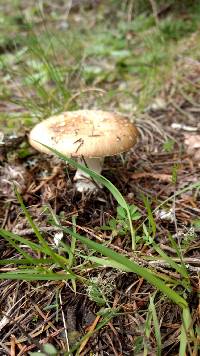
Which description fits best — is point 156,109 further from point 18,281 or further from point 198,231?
point 18,281

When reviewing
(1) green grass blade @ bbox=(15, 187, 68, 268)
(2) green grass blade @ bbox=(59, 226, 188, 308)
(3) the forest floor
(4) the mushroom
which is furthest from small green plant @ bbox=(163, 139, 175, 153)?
(2) green grass blade @ bbox=(59, 226, 188, 308)

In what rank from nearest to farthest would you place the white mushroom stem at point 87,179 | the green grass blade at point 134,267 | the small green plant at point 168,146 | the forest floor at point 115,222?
1. the green grass blade at point 134,267
2. the forest floor at point 115,222
3. the white mushroom stem at point 87,179
4. the small green plant at point 168,146

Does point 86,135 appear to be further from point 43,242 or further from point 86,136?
point 43,242

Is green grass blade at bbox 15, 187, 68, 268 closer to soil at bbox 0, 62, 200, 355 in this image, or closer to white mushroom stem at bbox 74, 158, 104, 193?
soil at bbox 0, 62, 200, 355

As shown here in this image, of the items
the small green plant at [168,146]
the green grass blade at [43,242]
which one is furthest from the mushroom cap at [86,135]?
the small green plant at [168,146]

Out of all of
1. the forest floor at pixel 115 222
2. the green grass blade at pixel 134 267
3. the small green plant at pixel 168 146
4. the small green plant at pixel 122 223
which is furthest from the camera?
the small green plant at pixel 168 146

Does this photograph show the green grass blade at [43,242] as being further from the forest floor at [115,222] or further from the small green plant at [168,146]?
the small green plant at [168,146]

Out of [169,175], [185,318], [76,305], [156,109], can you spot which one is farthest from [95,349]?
[156,109]

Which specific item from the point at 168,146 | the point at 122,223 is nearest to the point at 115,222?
the point at 122,223
